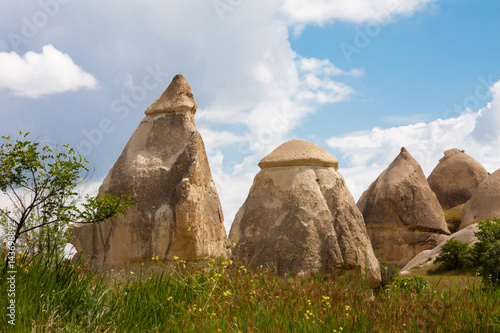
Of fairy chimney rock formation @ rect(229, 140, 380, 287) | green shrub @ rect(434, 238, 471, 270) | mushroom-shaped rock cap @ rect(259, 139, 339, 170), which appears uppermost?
mushroom-shaped rock cap @ rect(259, 139, 339, 170)

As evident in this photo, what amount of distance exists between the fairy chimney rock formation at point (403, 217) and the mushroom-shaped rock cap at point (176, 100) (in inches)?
569

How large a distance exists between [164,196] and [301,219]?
3.03 metres

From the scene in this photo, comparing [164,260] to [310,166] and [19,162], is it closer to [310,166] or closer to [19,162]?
[19,162]

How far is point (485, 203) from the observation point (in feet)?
73.6

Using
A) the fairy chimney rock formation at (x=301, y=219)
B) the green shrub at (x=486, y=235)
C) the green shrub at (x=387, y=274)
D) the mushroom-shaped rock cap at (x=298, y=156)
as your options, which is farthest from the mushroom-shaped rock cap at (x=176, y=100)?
the green shrub at (x=486, y=235)

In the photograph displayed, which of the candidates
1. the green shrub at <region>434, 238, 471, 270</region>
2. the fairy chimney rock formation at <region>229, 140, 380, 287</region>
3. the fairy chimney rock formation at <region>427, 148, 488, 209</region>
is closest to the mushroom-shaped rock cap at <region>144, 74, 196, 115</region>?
the fairy chimney rock formation at <region>229, 140, 380, 287</region>

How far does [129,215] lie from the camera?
399 inches

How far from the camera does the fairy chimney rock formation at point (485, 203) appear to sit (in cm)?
2206

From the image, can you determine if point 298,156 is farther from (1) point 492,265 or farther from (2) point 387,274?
(2) point 387,274

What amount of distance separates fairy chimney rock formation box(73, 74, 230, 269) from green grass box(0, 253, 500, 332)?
2.71m

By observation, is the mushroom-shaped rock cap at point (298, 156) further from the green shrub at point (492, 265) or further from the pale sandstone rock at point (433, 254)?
the pale sandstone rock at point (433, 254)

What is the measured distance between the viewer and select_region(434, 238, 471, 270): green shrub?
17.8 metres

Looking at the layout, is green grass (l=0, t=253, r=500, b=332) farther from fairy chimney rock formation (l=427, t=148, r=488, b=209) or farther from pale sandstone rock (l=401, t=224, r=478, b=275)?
fairy chimney rock formation (l=427, t=148, r=488, b=209)

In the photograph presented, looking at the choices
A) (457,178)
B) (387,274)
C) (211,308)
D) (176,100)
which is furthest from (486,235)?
(457,178)
